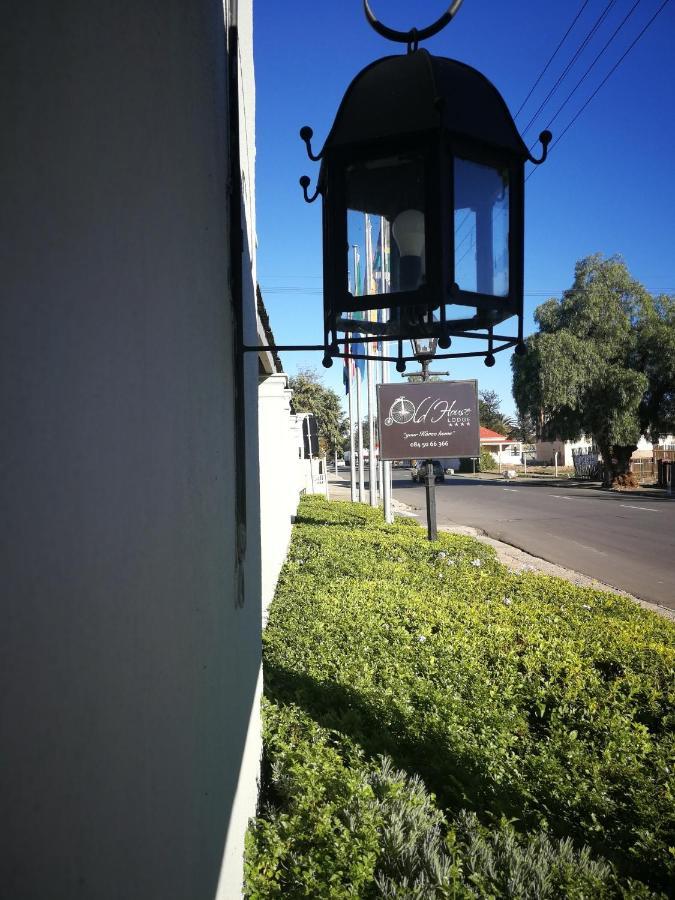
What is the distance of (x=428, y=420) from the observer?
1167cm

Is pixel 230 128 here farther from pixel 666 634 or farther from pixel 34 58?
pixel 666 634

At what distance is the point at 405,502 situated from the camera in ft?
Result: 80.3

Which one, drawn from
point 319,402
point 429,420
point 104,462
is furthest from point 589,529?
point 319,402

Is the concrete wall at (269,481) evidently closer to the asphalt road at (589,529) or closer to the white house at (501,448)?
the asphalt road at (589,529)

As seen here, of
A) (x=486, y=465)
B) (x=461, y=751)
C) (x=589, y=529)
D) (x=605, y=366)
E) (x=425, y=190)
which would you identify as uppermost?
(x=605, y=366)

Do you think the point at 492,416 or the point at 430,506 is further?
the point at 492,416

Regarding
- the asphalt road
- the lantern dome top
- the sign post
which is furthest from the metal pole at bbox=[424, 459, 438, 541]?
the lantern dome top

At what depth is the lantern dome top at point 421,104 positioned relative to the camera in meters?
2.18

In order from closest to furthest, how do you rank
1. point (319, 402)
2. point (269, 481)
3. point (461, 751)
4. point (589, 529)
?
point (461, 751), point (269, 481), point (589, 529), point (319, 402)

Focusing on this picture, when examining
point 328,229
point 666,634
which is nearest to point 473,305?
point 328,229

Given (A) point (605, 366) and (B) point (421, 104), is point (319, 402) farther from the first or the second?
(B) point (421, 104)

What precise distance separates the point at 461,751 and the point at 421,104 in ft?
9.31

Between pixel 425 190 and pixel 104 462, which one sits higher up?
pixel 425 190

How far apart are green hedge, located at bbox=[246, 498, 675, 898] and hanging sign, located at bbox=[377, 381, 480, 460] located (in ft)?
19.1
